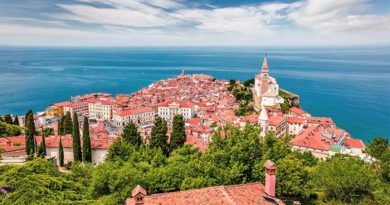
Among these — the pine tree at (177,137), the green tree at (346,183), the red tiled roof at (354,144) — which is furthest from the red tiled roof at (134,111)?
the green tree at (346,183)

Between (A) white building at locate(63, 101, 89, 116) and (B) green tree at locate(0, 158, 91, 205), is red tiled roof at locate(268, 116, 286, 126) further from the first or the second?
(A) white building at locate(63, 101, 89, 116)

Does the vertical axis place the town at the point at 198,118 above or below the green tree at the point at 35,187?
below

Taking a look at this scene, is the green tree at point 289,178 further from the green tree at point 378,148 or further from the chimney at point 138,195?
the green tree at point 378,148

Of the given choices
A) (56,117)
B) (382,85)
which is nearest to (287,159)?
(56,117)

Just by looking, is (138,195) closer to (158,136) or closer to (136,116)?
(158,136)

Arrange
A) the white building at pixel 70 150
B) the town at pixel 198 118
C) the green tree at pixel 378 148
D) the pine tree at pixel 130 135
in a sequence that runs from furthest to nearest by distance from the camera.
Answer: the town at pixel 198 118, the white building at pixel 70 150, the green tree at pixel 378 148, the pine tree at pixel 130 135

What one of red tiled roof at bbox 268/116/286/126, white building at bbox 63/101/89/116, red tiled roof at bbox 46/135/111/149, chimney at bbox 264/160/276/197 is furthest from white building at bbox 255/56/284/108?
chimney at bbox 264/160/276/197

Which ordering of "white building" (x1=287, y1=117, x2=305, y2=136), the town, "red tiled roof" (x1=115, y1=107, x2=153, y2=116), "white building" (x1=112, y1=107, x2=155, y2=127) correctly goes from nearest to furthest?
the town → "white building" (x1=287, y1=117, x2=305, y2=136) → "white building" (x1=112, y1=107, x2=155, y2=127) → "red tiled roof" (x1=115, y1=107, x2=153, y2=116)

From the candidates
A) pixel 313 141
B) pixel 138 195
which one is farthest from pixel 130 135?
pixel 313 141
